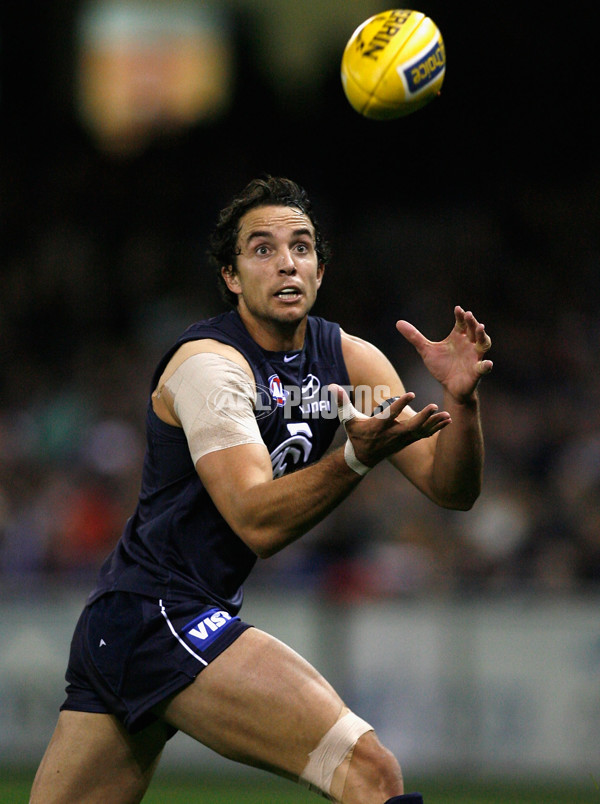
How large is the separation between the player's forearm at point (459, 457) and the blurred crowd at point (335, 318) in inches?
192

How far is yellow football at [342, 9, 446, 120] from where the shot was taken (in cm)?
514

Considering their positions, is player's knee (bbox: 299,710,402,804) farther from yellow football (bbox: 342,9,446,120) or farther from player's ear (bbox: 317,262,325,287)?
yellow football (bbox: 342,9,446,120)

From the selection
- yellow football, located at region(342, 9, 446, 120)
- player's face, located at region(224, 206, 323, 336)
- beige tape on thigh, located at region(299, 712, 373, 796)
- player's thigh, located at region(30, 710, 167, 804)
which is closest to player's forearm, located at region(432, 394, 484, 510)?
player's face, located at region(224, 206, 323, 336)

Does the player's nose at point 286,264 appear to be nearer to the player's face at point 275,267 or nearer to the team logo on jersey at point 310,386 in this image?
the player's face at point 275,267

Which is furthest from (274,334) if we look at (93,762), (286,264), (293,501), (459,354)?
(93,762)

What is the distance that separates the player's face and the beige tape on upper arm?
383 millimetres

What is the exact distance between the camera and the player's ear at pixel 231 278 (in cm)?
482

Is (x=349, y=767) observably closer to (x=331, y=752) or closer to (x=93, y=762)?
(x=331, y=752)

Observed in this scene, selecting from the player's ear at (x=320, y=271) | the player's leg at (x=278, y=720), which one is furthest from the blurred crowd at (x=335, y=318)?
the player's leg at (x=278, y=720)

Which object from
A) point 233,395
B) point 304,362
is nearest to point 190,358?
point 233,395

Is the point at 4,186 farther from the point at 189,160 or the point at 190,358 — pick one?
the point at 190,358

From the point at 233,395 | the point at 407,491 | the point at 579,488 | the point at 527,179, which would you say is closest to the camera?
the point at 233,395

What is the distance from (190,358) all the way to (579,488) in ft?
20.8

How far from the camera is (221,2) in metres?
15.2
